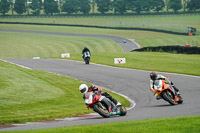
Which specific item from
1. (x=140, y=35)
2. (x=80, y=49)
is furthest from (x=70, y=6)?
(x=80, y=49)

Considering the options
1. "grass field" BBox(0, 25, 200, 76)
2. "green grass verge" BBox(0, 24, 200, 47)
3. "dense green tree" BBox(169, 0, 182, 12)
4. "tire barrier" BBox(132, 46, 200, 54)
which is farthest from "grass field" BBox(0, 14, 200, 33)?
"tire barrier" BBox(132, 46, 200, 54)

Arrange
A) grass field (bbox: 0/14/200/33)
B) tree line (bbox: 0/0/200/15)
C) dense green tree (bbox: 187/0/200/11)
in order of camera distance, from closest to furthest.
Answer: grass field (bbox: 0/14/200/33), dense green tree (bbox: 187/0/200/11), tree line (bbox: 0/0/200/15)

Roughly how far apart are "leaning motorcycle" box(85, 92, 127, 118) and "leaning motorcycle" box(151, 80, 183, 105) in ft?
9.07

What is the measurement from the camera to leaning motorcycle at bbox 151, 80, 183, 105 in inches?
634

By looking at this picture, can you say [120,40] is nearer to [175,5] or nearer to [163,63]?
[163,63]

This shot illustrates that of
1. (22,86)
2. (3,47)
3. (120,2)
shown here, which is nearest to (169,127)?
(22,86)

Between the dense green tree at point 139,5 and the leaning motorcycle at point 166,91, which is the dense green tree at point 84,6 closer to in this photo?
the dense green tree at point 139,5

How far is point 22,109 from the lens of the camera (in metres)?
15.3

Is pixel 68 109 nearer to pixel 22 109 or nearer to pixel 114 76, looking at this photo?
pixel 22 109

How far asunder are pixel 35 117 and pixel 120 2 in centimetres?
12209

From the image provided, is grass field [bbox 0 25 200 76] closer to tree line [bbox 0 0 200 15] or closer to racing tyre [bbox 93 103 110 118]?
racing tyre [bbox 93 103 110 118]

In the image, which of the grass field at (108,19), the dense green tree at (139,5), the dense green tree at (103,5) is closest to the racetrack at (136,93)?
the grass field at (108,19)

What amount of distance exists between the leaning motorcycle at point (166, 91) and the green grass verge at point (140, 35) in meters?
42.6

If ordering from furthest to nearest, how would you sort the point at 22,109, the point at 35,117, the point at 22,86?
the point at 22,86 < the point at 22,109 < the point at 35,117
